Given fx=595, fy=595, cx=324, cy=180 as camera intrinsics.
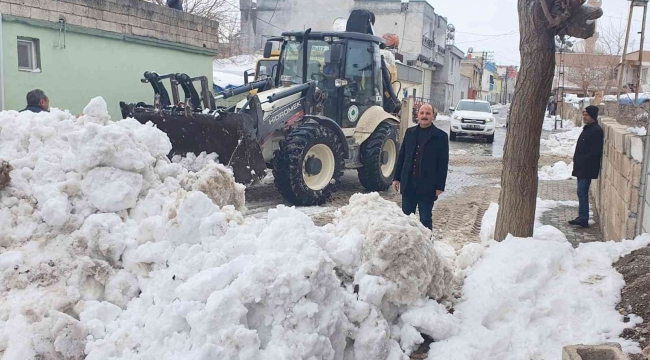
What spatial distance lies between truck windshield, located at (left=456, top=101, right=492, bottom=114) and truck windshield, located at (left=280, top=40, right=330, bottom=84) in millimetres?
14185

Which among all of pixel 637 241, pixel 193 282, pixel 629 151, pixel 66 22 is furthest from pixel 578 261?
pixel 66 22

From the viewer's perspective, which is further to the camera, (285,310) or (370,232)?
(370,232)

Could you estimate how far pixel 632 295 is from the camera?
412 centimetres

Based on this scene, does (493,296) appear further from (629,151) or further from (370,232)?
(629,151)

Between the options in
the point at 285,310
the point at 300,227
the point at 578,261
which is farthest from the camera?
the point at 578,261

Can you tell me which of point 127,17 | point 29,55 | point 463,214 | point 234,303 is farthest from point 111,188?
point 127,17

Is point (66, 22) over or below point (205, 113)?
over

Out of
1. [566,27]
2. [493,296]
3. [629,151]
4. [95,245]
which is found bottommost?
[493,296]

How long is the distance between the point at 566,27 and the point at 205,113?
16.1 ft

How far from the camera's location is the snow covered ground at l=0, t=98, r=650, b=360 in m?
3.44

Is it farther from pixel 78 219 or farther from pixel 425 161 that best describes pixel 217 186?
pixel 425 161

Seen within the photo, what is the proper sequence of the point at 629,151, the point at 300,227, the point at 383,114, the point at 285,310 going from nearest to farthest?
1. the point at 285,310
2. the point at 300,227
3. the point at 629,151
4. the point at 383,114

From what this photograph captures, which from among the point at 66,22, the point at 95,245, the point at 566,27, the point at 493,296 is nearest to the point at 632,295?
the point at 493,296

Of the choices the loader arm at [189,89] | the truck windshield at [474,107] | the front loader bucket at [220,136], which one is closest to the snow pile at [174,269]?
the front loader bucket at [220,136]
